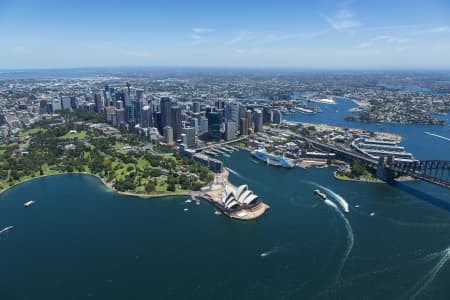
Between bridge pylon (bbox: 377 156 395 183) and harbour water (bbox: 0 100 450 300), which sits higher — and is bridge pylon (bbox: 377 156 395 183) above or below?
above

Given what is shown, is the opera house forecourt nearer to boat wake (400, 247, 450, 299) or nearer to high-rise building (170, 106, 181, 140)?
boat wake (400, 247, 450, 299)

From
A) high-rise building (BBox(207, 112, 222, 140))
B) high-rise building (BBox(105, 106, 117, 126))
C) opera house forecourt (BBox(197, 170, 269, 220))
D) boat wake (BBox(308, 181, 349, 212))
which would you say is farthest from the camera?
high-rise building (BBox(105, 106, 117, 126))

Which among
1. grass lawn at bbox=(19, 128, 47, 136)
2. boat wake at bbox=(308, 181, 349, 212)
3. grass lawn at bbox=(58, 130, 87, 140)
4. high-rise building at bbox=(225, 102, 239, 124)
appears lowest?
boat wake at bbox=(308, 181, 349, 212)

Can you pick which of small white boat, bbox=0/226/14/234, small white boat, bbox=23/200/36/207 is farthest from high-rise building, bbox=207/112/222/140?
small white boat, bbox=0/226/14/234

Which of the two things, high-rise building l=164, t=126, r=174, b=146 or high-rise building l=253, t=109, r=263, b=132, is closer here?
high-rise building l=164, t=126, r=174, b=146

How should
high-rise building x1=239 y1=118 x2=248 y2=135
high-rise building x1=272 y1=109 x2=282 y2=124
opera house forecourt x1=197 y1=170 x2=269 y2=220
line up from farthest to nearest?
high-rise building x1=272 y1=109 x2=282 y2=124 < high-rise building x1=239 y1=118 x2=248 y2=135 < opera house forecourt x1=197 y1=170 x2=269 y2=220

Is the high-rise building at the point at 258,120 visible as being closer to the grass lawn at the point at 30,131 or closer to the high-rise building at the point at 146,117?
the high-rise building at the point at 146,117

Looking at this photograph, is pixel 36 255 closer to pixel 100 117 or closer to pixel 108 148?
pixel 108 148
